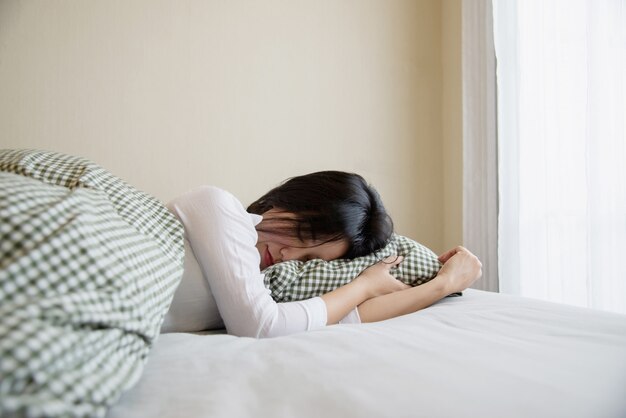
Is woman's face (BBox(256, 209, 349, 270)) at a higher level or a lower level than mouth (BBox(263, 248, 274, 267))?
higher

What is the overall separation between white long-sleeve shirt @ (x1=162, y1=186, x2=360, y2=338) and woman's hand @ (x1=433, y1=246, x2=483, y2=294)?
0.36 meters

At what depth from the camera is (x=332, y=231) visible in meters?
1.06

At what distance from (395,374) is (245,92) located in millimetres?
1841

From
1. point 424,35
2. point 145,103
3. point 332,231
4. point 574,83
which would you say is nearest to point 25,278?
point 332,231

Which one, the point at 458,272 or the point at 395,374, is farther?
the point at 458,272

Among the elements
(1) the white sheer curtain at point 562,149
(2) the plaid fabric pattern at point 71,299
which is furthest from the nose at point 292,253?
(1) the white sheer curtain at point 562,149

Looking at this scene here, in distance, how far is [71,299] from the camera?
15.8 inches

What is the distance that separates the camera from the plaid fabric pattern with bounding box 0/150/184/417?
34 cm

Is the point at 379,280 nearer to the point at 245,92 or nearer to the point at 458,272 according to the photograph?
the point at 458,272

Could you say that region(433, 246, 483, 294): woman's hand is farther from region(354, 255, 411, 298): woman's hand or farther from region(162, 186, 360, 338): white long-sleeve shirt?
region(162, 186, 360, 338): white long-sleeve shirt

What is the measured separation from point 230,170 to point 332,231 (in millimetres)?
1172

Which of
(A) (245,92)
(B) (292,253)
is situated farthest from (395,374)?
(A) (245,92)

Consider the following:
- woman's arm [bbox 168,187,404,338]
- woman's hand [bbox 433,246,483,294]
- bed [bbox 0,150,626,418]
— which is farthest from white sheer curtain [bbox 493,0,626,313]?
woman's arm [bbox 168,187,404,338]

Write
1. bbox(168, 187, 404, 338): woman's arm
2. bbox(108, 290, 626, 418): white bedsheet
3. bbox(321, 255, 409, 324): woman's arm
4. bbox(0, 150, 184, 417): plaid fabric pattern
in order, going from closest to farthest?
bbox(0, 150, 184, 417): plaid fabric pattern → bbox(108, 290, 626, 418): white bedsheet → bbox(168, 187, 404, 338): woman's arm → bbox(321, 255, 409, 324): woman's arm
